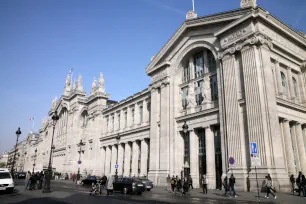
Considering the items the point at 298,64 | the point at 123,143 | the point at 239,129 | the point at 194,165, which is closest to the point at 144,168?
the point at 123,143

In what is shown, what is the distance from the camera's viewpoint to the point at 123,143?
148 ft

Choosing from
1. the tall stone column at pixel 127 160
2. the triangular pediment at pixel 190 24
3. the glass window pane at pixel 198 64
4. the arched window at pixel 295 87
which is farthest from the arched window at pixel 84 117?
the arched window at pixel 295 87

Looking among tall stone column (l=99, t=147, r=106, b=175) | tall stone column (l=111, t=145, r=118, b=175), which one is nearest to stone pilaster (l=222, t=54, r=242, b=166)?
tall stone column (l=111, t=145, r=118, b=175)

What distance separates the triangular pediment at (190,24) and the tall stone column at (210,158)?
11772 millimetres

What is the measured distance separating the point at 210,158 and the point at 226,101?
6.34 meters

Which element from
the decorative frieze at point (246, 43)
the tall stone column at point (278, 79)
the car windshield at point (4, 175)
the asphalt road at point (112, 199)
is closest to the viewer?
the asphalt road at point (112, 199)

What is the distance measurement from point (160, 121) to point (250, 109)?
13.7 meters

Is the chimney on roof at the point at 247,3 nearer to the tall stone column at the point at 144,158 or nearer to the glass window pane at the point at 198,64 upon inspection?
the glass window pane at the point at 198,64

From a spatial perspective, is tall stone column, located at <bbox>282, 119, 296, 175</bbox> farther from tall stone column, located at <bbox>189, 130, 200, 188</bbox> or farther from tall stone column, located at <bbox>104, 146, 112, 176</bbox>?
tall stone column, located at <bbox>104, 146, 112, 176</bbox>

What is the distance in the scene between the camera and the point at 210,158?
25797 mm

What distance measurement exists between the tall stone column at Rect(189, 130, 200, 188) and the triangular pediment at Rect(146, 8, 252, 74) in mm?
11435

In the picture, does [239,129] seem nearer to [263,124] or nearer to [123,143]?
[263,124]

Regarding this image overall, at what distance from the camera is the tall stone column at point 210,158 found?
2523cm

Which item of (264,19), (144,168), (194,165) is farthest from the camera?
(144,168)
